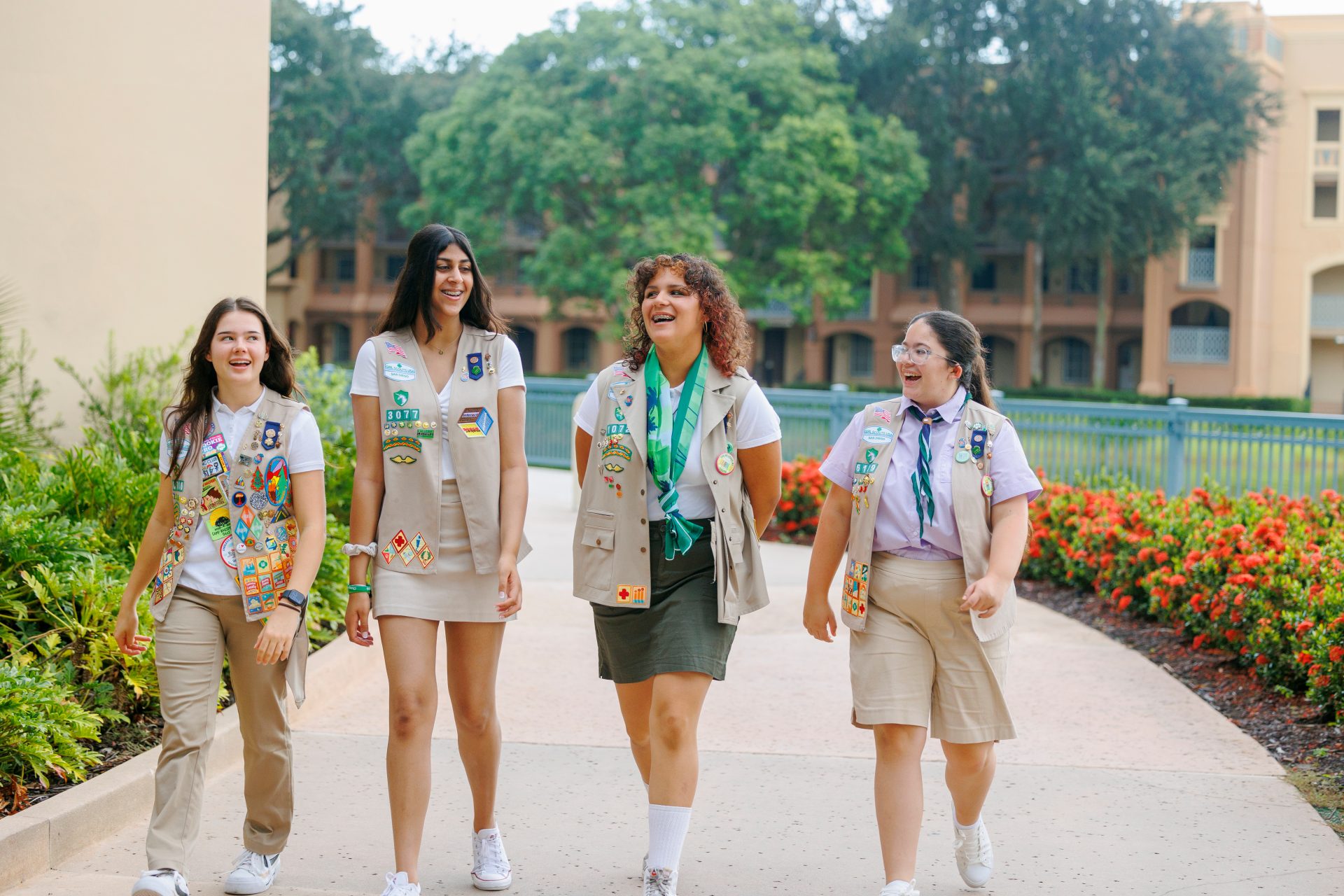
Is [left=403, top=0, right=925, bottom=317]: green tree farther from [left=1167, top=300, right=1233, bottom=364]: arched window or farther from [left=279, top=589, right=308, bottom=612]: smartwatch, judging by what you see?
[left=279, top=589, right=308, bottom=612]: smartwatch

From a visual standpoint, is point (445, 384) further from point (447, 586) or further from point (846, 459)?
point (846, 459)

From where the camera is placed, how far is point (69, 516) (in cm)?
641

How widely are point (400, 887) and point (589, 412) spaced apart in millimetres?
1443

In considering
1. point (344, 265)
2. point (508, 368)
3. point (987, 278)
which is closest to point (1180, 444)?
point (508, 368)

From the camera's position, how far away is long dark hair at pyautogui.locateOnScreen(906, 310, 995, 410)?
4000mm

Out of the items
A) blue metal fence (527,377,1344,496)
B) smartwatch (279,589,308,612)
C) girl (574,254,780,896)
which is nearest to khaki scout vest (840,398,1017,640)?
girl (574,254,780,896)

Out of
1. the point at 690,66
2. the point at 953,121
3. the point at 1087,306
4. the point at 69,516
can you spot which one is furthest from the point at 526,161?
the point at 69,516

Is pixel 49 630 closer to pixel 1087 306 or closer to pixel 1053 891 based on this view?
pixel 1053 891

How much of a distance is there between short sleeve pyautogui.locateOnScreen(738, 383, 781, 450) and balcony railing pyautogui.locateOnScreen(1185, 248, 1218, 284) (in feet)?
145

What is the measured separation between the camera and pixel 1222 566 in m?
7.71

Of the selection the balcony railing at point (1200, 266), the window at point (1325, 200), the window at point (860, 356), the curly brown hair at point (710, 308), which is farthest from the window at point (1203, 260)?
the curly brown hair at point (710, 308)

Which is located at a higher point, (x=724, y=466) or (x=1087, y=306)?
(x=1087, y=306)

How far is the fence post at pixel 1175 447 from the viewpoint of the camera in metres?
11.7

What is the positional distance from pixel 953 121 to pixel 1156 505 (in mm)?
33969
